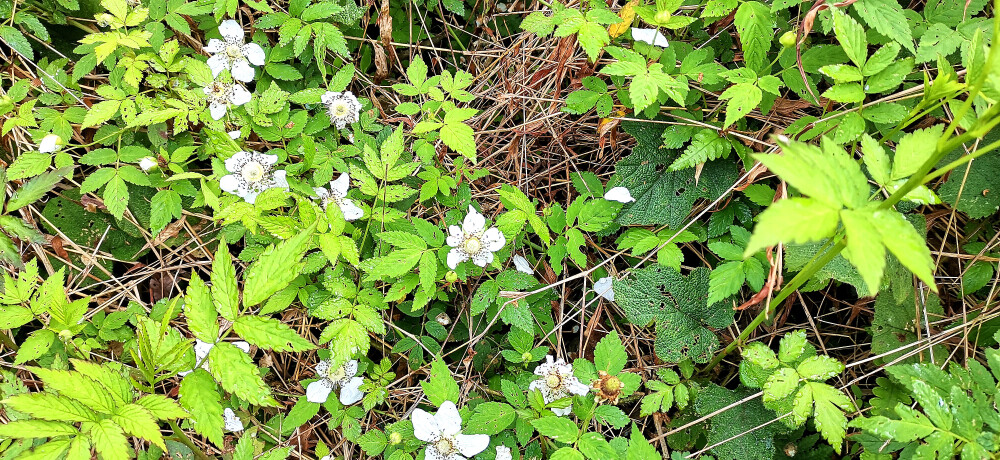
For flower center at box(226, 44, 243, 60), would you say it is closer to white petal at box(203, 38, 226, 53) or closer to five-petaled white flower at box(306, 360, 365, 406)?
white petal at box(203, 38, 226, 53)

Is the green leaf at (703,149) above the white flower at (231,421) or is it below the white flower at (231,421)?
above

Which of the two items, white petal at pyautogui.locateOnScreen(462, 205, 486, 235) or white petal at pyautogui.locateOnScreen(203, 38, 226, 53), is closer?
white petal at pyautogui.locateOnScreen(462, 205, 486, 235)

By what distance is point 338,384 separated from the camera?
6.42 ft

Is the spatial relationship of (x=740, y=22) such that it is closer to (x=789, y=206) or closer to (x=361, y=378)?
(x=789, y=206)

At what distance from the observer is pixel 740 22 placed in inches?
69.7

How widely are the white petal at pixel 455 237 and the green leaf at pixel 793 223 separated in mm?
1137

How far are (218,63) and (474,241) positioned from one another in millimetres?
1197

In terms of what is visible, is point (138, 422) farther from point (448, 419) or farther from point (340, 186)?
point (340, 186)

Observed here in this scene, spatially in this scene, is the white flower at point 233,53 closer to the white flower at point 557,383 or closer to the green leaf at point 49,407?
the green leaf at point 49,407

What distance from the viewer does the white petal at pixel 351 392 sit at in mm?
1938

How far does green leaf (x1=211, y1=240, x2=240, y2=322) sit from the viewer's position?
138cm

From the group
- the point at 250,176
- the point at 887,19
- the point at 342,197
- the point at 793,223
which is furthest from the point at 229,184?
the point at 887,19

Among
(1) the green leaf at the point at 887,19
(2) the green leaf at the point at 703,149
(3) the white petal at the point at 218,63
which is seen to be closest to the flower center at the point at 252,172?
(3) the white petal at the point at 218,63

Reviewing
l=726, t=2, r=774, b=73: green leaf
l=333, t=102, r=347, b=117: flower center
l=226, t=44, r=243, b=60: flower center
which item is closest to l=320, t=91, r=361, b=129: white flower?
l=333, t=102, r=347, b=117: flower center
